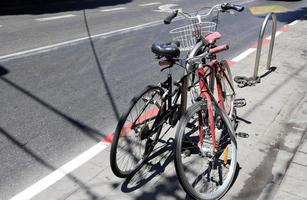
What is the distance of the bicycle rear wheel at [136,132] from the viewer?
11.1 ft

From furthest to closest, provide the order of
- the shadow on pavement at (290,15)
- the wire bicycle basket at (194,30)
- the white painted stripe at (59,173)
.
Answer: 1. the shadow on pavement at (290,15)
2. the wire bicycle basket at (194,30)
3. the white painted stripe at (59,173)

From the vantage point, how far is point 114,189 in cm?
351

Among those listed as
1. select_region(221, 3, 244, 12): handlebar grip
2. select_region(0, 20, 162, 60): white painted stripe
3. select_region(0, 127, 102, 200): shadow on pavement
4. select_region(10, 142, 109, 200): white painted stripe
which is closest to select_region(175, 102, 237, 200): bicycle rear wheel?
select_region(0, 127, 102, 200): shadow on pavement

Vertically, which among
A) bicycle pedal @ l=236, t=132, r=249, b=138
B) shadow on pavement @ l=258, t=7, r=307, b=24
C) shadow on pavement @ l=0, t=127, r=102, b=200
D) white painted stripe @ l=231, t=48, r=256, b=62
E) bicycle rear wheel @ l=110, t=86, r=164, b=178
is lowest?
shadow on pavement @ l=258, t=7, r=307, b=24

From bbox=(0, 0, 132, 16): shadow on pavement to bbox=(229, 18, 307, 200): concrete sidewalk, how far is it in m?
9.56

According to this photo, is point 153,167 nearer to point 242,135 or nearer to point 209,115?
point 209,115

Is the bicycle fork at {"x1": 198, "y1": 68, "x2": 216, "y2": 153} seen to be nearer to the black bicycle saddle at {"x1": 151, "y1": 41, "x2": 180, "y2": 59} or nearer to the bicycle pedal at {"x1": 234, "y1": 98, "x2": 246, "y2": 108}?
the black bicycle saddle at {"x1": 151, "y1": 41, "x2": 180, "y2": 59}

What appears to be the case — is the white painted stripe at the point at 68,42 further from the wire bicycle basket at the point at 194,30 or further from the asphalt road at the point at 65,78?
the wire bicycle basket at the point at 194,30

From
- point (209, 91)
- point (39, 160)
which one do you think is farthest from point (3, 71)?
point (209, 91)

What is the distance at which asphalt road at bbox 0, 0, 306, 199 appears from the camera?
A: 4.26m

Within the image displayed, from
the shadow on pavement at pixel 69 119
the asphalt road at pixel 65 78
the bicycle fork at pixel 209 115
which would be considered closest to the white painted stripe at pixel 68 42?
the asphalt road at pixel 65 78

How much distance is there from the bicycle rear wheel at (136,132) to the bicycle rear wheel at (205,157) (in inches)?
14.0

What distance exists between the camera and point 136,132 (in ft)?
11.7

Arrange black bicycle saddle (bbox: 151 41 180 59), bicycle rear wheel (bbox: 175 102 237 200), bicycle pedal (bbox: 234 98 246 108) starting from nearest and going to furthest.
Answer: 1. bicycle rear wheel (bbox: 175 102 237 200)
2. black bicycle saddle (bbox: 151 41 180 59)
3. bicycle pedal (bbox: 234 98 246 108)
